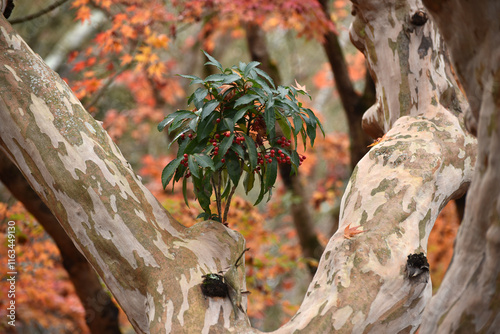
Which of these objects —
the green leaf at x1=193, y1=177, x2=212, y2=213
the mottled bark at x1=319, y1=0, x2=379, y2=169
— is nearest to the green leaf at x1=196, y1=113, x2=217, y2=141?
the green leaf at x1=193, y1=177, x2=212, y2=213

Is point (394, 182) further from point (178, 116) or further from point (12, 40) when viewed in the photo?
point (12, 40)

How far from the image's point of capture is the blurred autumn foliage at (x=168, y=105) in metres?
4.07

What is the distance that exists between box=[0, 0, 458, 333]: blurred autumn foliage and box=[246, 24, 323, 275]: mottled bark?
0.46 feet

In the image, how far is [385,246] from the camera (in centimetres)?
180

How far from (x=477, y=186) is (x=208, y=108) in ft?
3.76

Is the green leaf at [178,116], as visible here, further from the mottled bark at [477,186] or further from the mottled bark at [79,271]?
the mottled bark at [79,271]

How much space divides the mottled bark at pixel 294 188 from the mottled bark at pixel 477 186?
3.38 m

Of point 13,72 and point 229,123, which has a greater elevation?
point 13,72

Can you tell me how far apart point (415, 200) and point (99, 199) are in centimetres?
139

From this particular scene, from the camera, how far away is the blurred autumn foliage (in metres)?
4.07

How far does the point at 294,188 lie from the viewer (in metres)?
4.79

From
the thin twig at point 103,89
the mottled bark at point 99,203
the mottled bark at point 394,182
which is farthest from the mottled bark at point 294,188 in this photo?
the mottled bark at point 99,203

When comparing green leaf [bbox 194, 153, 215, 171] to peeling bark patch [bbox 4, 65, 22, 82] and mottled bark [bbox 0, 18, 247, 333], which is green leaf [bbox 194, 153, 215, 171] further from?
peeling bark patch [bbox 4, 65, 22, 82]

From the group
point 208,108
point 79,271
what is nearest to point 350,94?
point 208,108
